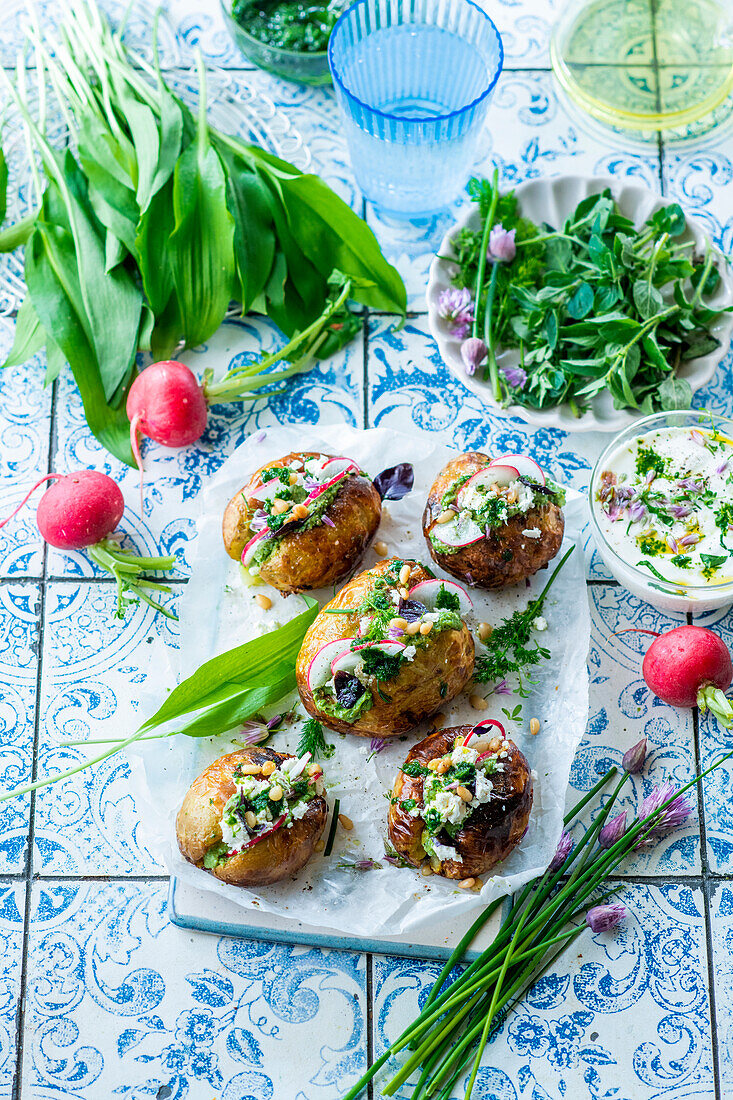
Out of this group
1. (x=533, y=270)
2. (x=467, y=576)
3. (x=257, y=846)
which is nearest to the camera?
(x=257, y=846)

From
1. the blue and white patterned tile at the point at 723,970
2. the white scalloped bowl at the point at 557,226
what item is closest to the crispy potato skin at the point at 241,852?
the blue and white patterned tile at the point at 723,970

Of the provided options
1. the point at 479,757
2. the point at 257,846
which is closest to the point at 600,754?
the point at 479,757

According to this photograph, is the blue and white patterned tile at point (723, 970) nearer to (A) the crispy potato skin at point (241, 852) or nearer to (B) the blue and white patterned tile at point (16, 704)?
(A) the crispy potato skin at point (241, 852)

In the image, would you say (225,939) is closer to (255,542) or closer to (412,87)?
(255,542)

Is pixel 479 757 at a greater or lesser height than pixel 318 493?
lesser

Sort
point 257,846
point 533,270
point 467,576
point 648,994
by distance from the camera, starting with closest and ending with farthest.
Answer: point 257,846
point 648,994
point 467,576
point 533,270

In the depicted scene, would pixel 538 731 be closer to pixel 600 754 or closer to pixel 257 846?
pixel 600 754

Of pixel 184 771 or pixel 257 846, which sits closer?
pixel 257 846
